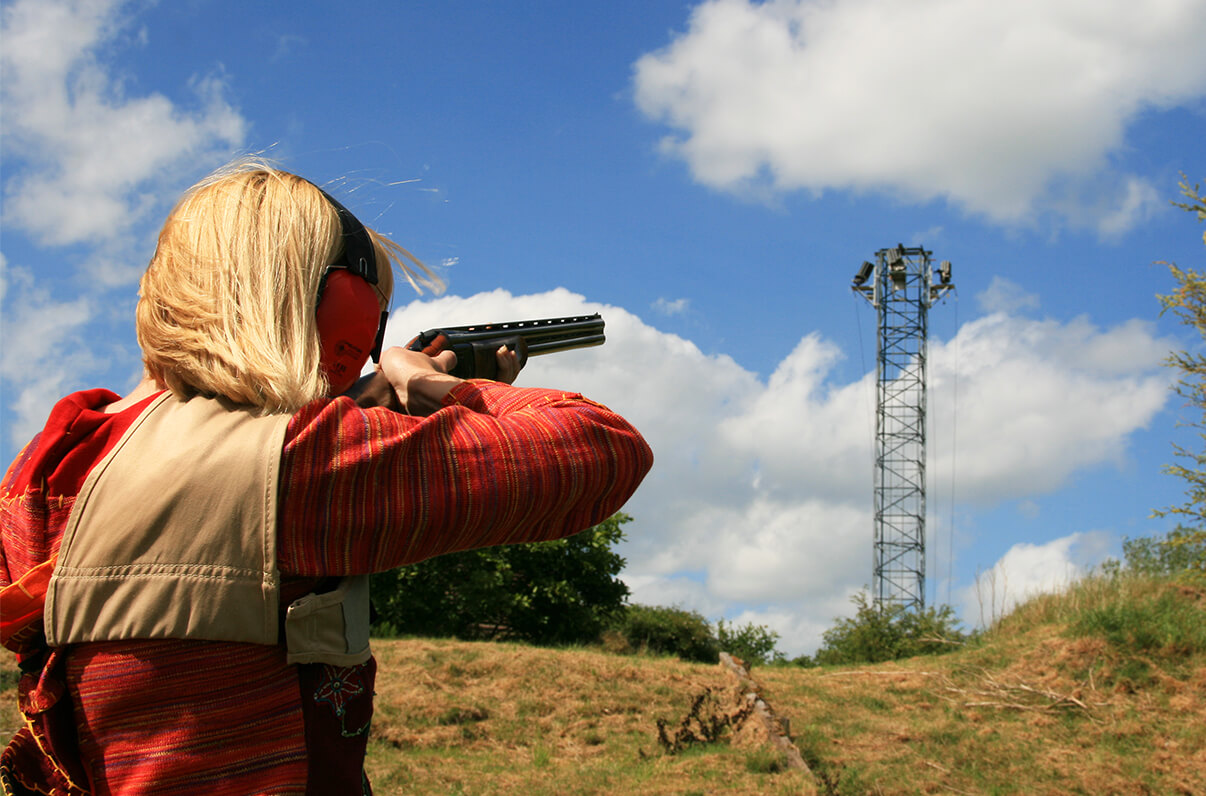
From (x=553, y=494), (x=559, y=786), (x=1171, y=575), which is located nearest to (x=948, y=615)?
(x=1171, y=575)

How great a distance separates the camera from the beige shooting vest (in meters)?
1.18

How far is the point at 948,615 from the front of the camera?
1830 cm

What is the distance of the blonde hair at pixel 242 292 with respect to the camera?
127 cm

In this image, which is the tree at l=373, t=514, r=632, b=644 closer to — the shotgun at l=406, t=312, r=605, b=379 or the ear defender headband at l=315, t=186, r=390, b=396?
the shotgun at l=406, t=312, r=605, b=379

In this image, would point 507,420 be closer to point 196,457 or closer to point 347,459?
point 347,459

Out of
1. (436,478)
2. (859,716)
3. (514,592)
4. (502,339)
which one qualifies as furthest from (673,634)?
(436,478)

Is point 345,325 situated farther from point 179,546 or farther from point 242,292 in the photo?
point 179,546

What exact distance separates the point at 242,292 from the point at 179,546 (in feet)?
1.22

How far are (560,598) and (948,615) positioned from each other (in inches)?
309

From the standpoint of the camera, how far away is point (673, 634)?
19000 mm

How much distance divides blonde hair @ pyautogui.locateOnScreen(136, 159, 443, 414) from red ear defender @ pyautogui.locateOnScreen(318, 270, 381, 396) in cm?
4

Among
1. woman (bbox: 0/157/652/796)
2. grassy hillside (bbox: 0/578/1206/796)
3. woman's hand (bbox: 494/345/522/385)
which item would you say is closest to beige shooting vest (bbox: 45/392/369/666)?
woman (bbox: 0/157/652/796)

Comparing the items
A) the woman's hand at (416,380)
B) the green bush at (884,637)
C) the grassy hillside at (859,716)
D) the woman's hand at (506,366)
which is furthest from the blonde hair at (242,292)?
the green bush at (884,637)

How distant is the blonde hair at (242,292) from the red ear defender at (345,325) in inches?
1.8
